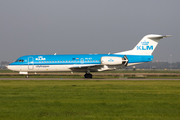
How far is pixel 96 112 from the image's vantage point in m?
11.0

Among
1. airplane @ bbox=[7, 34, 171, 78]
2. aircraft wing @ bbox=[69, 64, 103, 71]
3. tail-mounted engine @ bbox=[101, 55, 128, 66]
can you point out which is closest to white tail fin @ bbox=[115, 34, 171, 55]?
airplane @ bbox=[7, 34, 171, 78]

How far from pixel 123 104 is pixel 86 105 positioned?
2.00m

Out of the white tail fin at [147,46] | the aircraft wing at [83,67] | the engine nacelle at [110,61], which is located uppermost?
the white tail fin at [147,46]

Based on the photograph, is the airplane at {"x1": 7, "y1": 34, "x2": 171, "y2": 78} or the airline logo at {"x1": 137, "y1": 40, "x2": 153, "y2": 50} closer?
the airplane at {"x1": 7, "y1": 34, "x2": 171, "y2": 78}

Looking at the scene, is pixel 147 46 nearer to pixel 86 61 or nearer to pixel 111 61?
pixel 111 61

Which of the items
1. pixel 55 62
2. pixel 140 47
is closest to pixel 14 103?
pixel 55 62

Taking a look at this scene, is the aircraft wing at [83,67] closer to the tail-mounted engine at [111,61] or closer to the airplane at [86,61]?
the airplane at [86,61]

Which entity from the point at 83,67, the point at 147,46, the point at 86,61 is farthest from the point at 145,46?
the point at 83,67

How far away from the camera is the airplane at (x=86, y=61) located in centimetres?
3653

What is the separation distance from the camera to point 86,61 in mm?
37000

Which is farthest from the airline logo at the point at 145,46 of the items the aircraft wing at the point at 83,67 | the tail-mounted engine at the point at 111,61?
the aircraft wing at the point at 83,67

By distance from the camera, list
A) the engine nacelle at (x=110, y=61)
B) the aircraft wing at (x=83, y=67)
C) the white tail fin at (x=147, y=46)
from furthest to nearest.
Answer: the white tail fin at (x=147, y=46)
the engine nacelle at (x=110, y=61)
the aircraft wing at (x=83, y=67)

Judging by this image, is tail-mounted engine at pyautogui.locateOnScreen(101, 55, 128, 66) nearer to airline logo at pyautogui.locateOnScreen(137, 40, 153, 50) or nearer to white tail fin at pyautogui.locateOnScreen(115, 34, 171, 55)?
white tail fin at pyautogui.locateOnScreen(115, 34, 171, 55)

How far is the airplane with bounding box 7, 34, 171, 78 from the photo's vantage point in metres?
36.5
